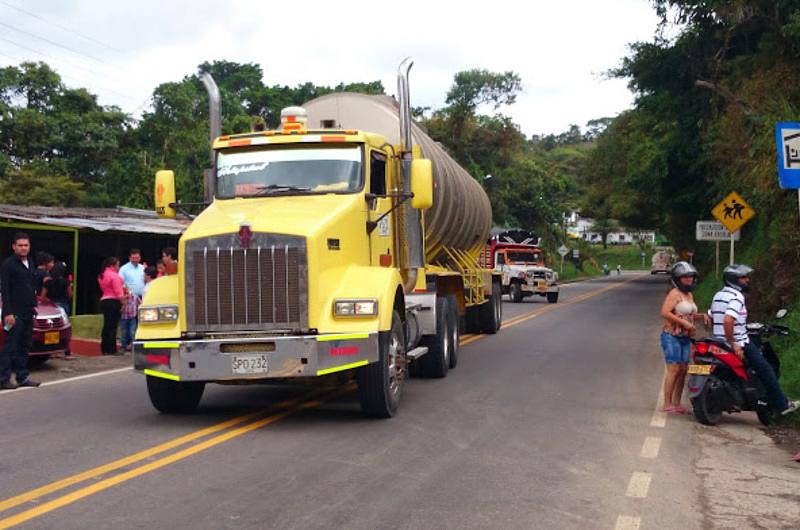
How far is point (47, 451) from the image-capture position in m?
7.98

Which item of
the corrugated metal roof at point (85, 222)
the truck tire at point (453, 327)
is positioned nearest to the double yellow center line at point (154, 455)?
the truck tire at point (453, 327)

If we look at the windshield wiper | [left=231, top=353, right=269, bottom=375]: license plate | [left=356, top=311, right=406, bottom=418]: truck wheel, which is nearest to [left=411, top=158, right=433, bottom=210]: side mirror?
the windshield wiper

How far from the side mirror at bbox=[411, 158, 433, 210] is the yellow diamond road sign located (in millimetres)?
13391

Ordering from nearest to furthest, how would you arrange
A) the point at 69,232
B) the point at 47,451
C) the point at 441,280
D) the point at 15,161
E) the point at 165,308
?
1. the point at 47,451
2. the point at 165,308
3. the point at 441,280
4. the point at 69,232
5. the point at 15,161

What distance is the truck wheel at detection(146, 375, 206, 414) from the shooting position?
9.59 metres

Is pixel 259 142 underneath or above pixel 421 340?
above

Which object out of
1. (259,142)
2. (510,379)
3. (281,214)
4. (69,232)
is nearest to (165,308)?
(281,214)

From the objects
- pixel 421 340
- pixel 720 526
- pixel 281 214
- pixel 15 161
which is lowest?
pixel 720 526

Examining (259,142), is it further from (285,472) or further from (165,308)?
(285,472)

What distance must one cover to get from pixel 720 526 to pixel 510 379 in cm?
698

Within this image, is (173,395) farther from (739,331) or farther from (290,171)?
(739,331)

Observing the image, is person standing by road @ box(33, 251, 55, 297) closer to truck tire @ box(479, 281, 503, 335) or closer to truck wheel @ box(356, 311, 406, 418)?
truck wheel @ box(356, 311, 406, 418)

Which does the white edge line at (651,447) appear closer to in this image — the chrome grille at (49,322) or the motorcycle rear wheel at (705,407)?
the motorcycle rear wheel at (705,407)

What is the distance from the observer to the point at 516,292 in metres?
35.3
